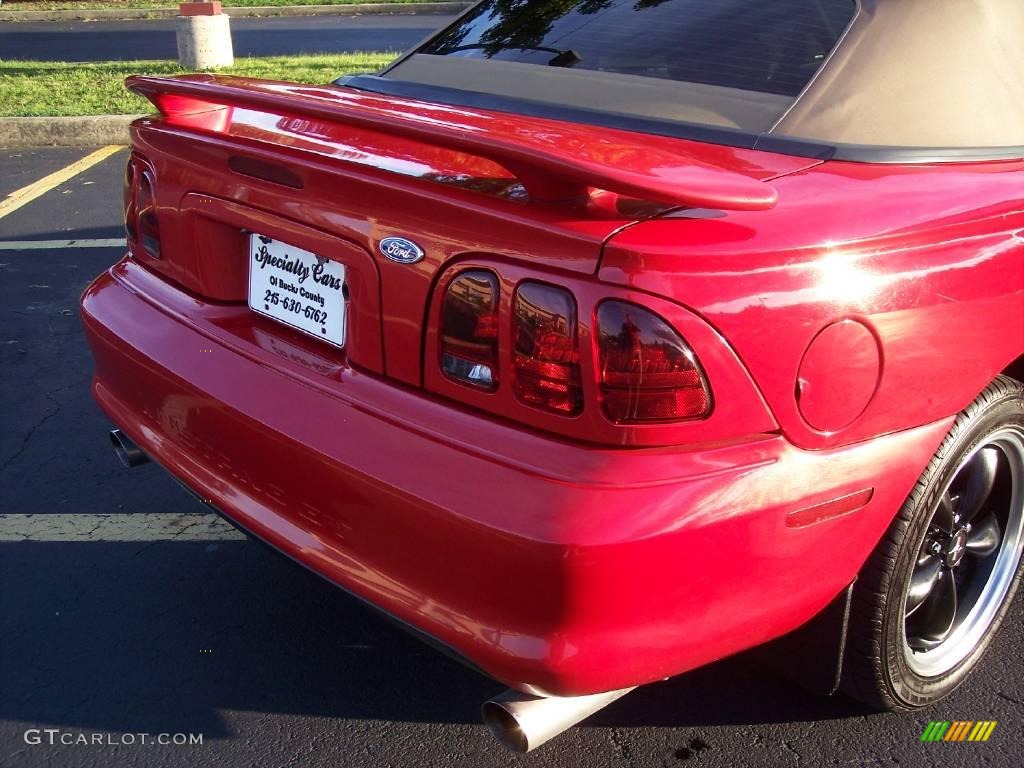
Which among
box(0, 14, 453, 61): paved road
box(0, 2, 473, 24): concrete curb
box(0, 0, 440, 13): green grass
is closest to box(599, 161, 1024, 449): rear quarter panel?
box(0, 14, 453, 61): paved road

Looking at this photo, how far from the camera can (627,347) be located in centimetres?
181

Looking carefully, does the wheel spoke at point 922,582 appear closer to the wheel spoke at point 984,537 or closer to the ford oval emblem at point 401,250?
the wheel spoke at point 984,537

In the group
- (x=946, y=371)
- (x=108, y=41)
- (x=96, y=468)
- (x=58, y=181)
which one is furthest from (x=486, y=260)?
(x=108, y=41)

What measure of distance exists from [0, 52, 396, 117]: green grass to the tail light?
661 cm

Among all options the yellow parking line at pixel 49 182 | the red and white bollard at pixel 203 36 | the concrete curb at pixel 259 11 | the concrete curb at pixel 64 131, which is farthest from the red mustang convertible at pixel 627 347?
the concrete curb at pixel 259 11

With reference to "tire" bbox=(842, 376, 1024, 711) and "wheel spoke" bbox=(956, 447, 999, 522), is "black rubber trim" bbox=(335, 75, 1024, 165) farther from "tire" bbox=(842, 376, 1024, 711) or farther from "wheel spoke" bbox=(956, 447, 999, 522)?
"wheel spoke" bbox=(956, 447, 999, 522)

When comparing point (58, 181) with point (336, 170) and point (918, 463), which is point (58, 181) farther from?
point (918, 463)

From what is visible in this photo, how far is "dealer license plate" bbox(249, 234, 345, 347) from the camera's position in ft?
7.26

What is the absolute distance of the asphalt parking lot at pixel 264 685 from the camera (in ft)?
7.99

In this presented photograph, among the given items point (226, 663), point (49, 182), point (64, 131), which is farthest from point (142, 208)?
point (64, 131)

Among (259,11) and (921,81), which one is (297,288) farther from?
(259,11)

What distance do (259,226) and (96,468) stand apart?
1.70 metres

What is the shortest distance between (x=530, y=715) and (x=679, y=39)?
1.74 metres

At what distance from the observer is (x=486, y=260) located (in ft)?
6.28
